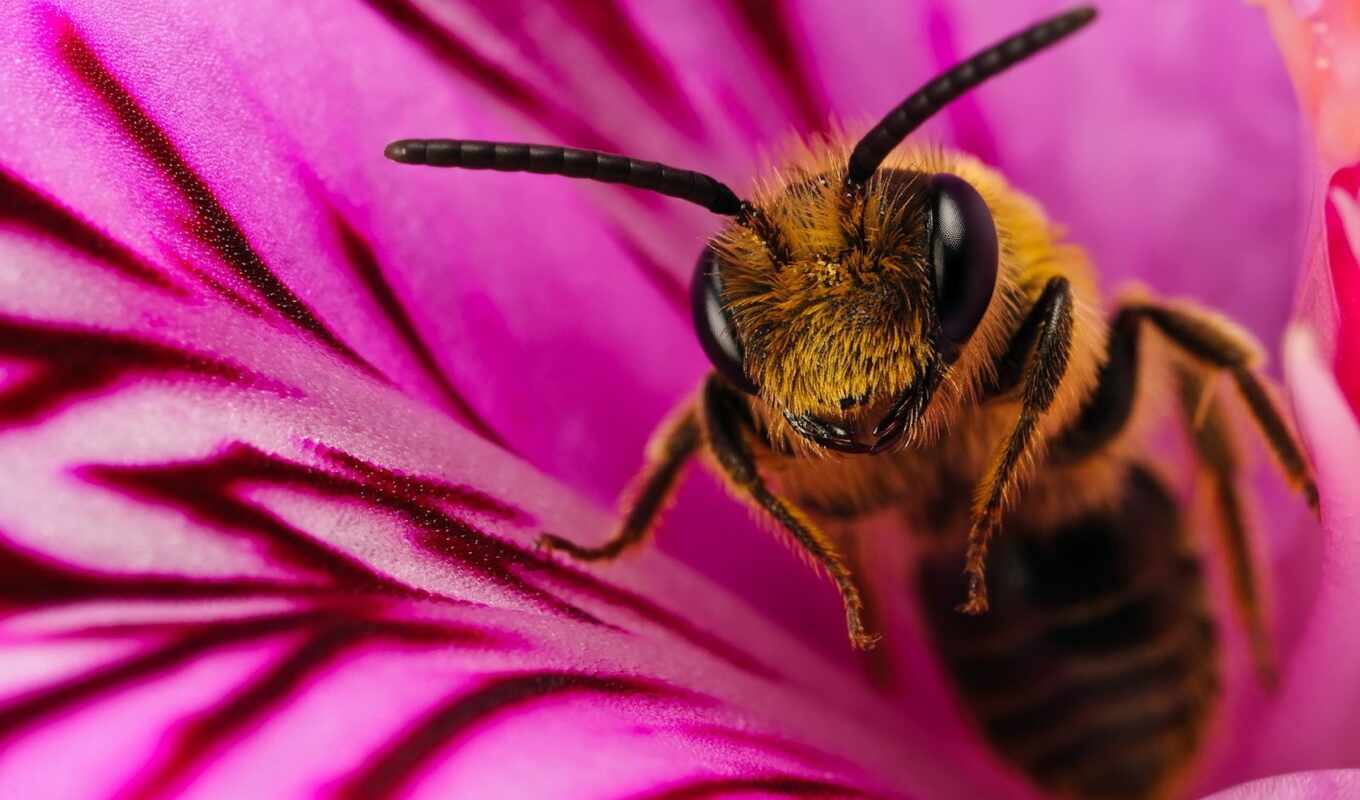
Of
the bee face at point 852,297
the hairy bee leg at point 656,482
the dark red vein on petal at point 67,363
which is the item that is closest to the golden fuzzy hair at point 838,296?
the bee face at point 852,297

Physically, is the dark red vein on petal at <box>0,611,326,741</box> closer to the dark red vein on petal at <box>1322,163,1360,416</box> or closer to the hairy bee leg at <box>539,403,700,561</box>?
the hairy bee leg at <box>539,403,700,561</box>

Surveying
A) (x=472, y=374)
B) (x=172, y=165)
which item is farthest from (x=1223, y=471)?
(x=172, y=165)

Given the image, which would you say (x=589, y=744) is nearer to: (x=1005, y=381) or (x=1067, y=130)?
(x=1005, y=381)

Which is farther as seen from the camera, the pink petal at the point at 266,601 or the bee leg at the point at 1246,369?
the bee leg at the point at 1246,369

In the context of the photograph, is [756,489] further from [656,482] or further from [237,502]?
[237,502]

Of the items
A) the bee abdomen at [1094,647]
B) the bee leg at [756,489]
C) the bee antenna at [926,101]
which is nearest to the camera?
the bee antenna at [926,101]

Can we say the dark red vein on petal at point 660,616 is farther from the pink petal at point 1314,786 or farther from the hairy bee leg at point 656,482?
the pink petal at point 1314,786

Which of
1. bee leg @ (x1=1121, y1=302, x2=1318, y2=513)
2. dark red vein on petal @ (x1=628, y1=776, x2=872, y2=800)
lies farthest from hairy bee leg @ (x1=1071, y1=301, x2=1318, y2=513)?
dark red vein on petal @ (x1=628, y1=776, x2=872, y2=800)
